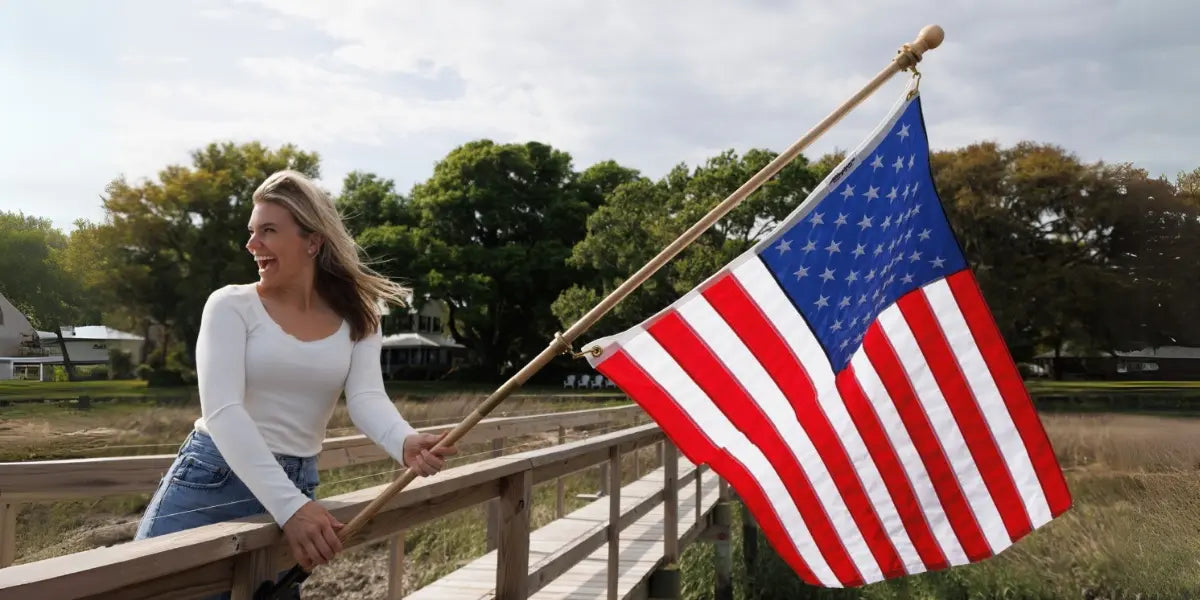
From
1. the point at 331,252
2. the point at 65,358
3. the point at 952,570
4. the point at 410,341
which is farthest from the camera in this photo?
the point at 410,341

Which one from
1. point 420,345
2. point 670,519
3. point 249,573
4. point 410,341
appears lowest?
point 420,345

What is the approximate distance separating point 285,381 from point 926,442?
2.15m

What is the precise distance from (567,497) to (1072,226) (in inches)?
1057

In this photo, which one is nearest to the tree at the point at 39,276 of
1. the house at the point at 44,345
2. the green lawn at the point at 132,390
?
the house at the point at 44,345

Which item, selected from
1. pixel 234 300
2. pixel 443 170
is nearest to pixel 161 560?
pixel 234 300

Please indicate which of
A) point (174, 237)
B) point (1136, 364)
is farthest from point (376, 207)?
point (1136, 364)

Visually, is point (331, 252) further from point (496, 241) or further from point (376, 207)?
point (376, 207)

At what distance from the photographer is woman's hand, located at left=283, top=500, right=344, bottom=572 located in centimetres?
195

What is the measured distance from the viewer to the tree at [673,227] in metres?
31.0

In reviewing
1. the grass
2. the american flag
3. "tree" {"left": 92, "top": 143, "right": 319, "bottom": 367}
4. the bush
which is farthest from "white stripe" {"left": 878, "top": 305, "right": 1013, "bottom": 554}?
the bush

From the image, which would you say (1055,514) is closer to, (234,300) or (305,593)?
(234,300)

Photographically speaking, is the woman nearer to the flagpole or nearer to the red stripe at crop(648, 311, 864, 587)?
the flagpole

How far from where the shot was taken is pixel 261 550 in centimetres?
193

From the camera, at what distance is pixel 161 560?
1.56 metres
